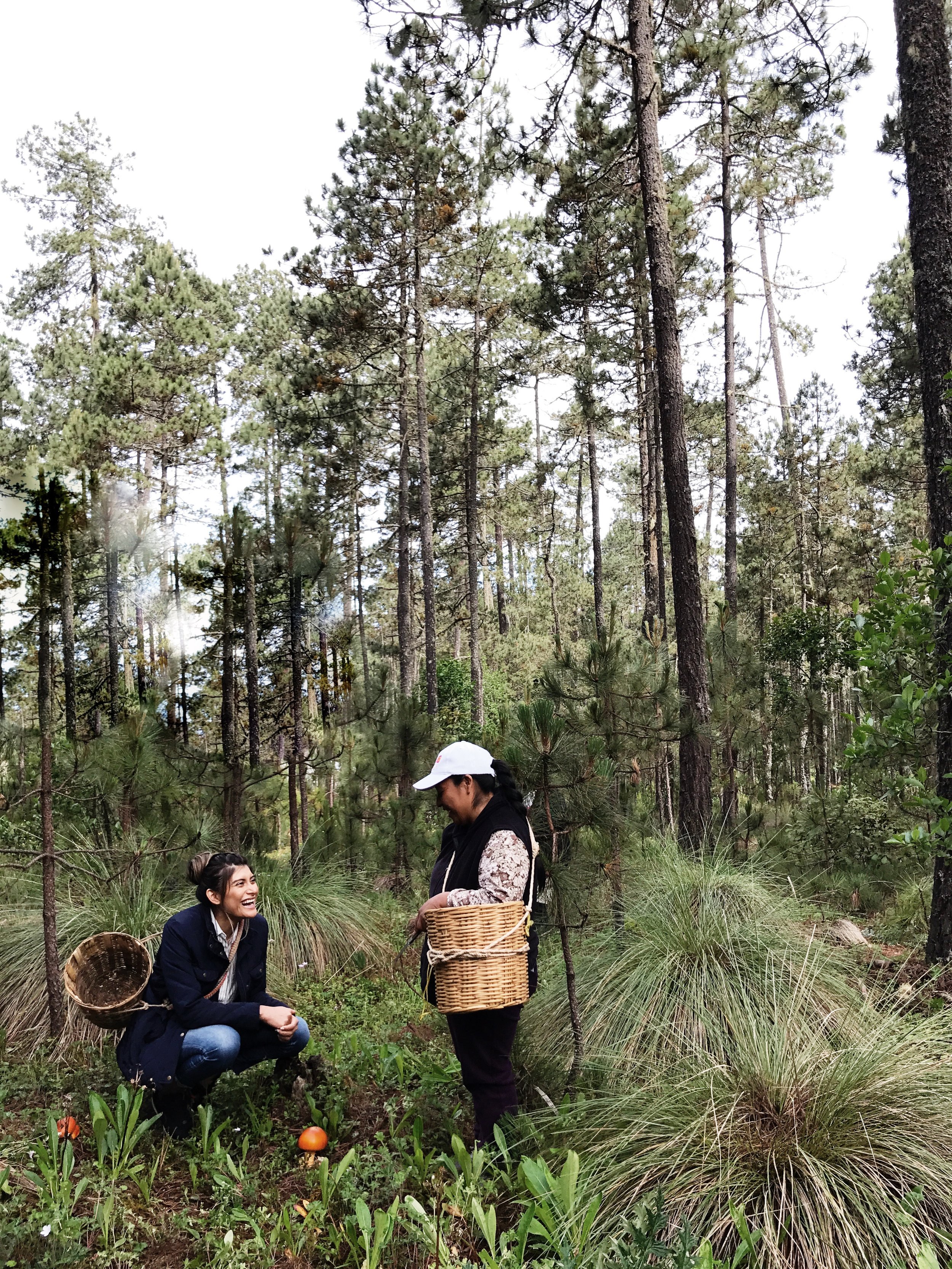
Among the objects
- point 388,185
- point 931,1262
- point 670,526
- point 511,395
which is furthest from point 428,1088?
point 511,395

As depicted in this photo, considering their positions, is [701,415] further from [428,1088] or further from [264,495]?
[428,1088]

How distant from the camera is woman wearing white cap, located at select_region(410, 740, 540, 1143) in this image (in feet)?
9.27

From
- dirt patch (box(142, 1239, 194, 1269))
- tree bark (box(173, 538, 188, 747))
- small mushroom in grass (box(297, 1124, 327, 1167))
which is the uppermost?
tree bark (box(173, 538, 188, 747))

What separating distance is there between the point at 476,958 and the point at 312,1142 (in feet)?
3.19

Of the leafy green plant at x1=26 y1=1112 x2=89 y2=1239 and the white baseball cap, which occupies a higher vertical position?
the white baseball cap

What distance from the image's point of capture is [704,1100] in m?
2.62

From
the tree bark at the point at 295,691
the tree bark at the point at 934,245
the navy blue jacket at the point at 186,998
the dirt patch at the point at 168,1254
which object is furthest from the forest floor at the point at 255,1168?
the tree bark at the point at 295,691

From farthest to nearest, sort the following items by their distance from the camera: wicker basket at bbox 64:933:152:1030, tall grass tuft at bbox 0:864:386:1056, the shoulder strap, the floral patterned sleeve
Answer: tall grass tuft at bbox 0:864:386:1056 → wicker basket at bbox 64:933:152:1030 → the shoulder strap → the floral patterned sleeve

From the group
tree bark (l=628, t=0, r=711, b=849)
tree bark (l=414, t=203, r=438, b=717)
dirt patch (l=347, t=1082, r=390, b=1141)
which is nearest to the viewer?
dirt patch (l=347, t=1082, r=390, b=1141)

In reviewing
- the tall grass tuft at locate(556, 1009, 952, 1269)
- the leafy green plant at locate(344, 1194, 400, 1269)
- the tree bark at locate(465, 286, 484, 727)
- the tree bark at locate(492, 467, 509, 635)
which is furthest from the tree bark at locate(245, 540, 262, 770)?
the tree bark at locate(492, 467, 509, 635)

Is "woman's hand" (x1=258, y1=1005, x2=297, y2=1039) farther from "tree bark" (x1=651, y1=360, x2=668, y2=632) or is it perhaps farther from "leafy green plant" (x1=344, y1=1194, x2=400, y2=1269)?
"tree bark" (x1=651, y1=360, x2=668, y2=632)

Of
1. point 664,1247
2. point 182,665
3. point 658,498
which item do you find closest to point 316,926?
point 664,1247

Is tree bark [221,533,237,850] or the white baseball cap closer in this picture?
the white baseball cap

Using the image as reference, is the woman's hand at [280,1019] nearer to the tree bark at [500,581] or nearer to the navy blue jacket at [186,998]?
the navy blue jacket at [186,998]
